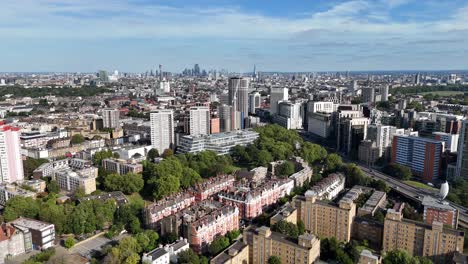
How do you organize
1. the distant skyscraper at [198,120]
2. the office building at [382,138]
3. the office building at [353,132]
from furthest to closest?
the distant skyscraper at [198,120] < the office building at [353,132] < the office building at [382,138]

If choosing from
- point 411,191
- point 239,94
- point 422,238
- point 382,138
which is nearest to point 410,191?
point 411,191

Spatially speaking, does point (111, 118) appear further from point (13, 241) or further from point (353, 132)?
point (353, 132)

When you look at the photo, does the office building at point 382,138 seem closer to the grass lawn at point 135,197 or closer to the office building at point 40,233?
the grass lawn at point 135,197

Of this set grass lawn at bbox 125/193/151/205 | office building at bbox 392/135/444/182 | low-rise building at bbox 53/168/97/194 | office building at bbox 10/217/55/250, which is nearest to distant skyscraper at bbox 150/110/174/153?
low-rise building at bbox 53/168/97/194

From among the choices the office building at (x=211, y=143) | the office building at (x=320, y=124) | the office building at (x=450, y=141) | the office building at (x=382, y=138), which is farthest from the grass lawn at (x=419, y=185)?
the office building at (x=320, y=124)

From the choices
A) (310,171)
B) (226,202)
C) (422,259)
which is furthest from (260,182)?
(422,259)

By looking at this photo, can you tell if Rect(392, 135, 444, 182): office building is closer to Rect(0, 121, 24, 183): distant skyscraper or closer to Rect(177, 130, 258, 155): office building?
Rect(177, 130, 258, 155): office building

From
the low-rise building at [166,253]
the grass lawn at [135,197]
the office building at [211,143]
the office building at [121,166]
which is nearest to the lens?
the low-rise building at [166,253]
